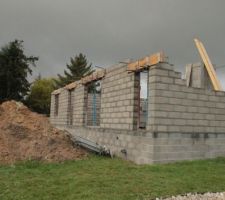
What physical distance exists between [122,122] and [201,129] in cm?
254

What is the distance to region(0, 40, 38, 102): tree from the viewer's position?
32719 mm

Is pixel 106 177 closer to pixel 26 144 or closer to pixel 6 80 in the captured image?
pixel 26 144

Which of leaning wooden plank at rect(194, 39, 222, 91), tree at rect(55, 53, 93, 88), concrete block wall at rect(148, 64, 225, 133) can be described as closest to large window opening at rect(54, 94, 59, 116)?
leaning wooden plank at rect(194, 39, 222, 91)

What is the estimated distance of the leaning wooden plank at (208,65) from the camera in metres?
12.8

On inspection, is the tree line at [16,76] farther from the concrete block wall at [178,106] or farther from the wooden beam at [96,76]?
the concrete block wall at [178,106]

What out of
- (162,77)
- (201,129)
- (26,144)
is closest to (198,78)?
(201,129)

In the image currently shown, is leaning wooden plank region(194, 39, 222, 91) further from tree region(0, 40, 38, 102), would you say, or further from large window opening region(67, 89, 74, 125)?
tree region(0, 40, 38, 102)

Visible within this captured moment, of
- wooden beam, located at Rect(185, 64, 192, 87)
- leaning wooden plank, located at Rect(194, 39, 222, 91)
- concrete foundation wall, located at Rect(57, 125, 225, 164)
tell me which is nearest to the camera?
concrete foundation wall, located at Rect(57, 125, 225, 164)

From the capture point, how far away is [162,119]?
9.30 meters

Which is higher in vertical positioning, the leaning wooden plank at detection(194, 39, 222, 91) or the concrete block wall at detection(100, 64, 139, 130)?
the leaning wooden plank at detection(194, 39, 222, 91)

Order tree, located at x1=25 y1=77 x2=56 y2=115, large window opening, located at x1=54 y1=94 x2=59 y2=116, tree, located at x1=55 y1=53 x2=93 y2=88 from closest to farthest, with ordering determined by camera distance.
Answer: large window opening, located at x1=54 y1=94 x2=59 y2=116 < tree, located at x1=25 y1=77 x2=56 y2=115 < tree, located at x1=55 y1=53 x2=93 y2=88

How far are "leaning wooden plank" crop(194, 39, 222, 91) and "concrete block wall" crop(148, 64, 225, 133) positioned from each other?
2.11 meters

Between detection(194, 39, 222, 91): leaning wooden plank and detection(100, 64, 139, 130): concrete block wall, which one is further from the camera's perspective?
detection(194, 39, 222, 91): leaning wooden plank

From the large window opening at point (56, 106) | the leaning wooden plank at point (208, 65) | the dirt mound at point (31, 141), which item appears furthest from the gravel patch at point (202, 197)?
the large window opening at point (56, 106)
